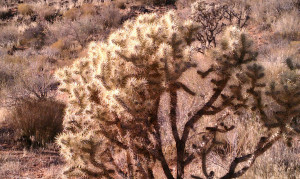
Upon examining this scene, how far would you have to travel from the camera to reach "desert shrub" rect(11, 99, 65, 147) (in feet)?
18.9

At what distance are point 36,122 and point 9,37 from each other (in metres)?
14.4

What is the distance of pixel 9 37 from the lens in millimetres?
18125

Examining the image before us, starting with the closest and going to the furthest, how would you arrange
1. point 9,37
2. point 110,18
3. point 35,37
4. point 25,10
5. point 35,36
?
1. point 9,37
2. point 35,37
3. point 35,36
4. point 110,18
5. point 25,10

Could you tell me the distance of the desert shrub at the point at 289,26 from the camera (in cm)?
1206

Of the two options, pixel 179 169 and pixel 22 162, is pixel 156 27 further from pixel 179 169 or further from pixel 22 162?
pixel 22 162

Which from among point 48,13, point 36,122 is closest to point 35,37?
point 48,13

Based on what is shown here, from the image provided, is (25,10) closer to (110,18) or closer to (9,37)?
(9,37)

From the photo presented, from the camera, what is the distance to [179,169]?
299 cm

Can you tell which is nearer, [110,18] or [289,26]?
[289,26]

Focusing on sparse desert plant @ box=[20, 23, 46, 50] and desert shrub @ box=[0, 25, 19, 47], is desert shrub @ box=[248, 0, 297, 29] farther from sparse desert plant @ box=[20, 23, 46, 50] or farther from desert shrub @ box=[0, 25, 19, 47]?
desert shrub @ box=[0, 25, 19, 47]

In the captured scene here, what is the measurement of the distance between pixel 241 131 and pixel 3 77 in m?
8.77

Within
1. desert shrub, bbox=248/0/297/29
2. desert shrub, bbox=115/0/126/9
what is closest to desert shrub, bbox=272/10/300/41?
desert shrub, bbox=248/0/297/29

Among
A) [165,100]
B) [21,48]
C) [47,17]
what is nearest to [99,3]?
[47,17]

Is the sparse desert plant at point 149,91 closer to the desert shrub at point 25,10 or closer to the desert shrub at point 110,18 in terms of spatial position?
the desert shrub at point 110,18
